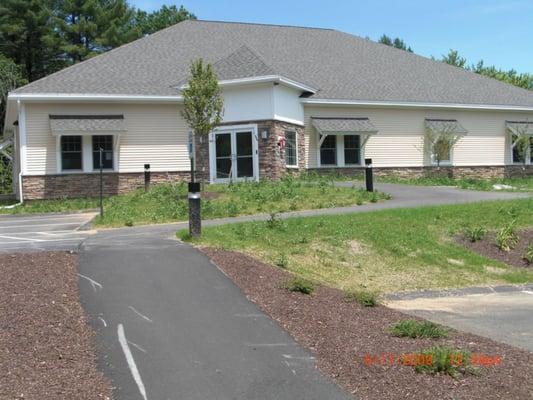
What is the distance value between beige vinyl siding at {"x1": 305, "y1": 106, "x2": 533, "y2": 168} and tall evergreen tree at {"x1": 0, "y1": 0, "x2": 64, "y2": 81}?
2719 centimetres

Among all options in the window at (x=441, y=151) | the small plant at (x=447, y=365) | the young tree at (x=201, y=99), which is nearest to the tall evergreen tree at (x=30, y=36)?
the window at (x=441, y=151)

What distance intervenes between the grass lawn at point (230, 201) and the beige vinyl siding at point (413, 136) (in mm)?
6612

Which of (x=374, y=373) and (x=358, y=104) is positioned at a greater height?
(x=358, y=104)

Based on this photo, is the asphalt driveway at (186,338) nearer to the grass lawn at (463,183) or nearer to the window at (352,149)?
the grass lawn at (463,183)

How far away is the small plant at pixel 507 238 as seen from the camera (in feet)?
41.7

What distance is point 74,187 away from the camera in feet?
76.8

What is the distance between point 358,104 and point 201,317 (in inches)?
818

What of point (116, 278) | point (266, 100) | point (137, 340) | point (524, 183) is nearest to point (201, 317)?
point (137, 340)

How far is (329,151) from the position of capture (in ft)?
87.4

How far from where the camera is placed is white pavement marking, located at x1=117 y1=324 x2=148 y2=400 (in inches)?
195

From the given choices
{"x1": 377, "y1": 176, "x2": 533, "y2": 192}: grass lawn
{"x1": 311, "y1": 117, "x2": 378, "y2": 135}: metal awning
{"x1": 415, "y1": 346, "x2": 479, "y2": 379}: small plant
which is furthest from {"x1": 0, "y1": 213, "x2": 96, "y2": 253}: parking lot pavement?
{"x1": 377, "y1": 176, "x2": 533, "y2": 192}: grass lawn

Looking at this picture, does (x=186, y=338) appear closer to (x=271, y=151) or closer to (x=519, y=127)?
(x=271, y=151)

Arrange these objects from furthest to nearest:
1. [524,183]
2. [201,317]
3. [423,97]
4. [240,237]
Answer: [423,97] < [524,183] < [240,237] < [201,317]

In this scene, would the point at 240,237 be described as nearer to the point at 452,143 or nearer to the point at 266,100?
the point at 266,100
